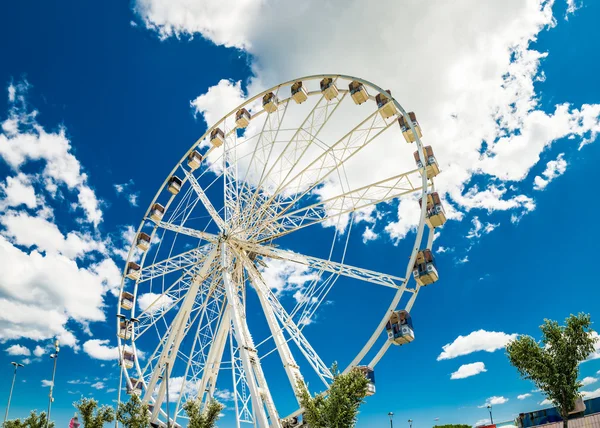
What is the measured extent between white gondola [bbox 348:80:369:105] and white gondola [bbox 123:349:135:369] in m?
18.6

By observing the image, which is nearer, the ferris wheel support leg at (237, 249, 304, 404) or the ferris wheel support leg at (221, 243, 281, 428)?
the ferris wheel support leg at (221, 243, 281, 428)

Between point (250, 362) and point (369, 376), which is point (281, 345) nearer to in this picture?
point (250, 362)

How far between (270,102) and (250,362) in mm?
14628

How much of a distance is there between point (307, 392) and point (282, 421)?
1575 millimetres

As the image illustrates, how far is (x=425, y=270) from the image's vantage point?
18.1 metres

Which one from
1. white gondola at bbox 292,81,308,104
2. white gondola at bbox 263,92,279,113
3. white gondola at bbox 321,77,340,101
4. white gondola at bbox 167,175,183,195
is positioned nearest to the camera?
white gondola at bbox 321,77,340,101

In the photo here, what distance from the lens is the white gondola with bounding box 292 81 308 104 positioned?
82.1 feet

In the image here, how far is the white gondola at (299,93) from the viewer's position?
985 inches

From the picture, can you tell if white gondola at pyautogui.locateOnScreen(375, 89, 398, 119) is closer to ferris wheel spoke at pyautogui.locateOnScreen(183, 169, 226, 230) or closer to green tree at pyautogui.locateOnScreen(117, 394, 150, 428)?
ferris wheel spoke at pyautogui.locateOnScreen(183, 169, 226, 230)

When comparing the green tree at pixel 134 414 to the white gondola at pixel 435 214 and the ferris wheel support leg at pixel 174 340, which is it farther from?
the white gondola at pixel 435 214

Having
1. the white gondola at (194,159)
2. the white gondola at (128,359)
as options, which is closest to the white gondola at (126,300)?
the white gondola at (128,359)

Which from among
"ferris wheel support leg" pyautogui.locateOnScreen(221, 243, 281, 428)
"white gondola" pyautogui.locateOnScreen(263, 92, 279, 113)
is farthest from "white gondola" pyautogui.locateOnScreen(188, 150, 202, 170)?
"ferris wheel support leg" pyautogui.locateOnScreen(221, 243, 281, 428)

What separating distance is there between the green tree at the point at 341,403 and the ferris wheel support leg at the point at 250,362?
163 centimetres

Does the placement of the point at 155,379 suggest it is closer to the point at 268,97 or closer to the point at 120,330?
the point at 120,330
